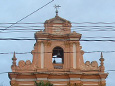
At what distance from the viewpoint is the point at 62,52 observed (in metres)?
36.4

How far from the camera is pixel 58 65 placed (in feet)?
117

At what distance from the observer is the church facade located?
34.9 m

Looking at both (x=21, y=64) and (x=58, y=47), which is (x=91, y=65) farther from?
(x=21, y=64)

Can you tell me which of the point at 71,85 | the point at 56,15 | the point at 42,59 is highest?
the point at 56,15

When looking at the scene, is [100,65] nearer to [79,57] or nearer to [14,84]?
[79,57]

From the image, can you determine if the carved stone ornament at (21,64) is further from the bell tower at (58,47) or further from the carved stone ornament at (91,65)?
the carved stone ornament at (91,65)

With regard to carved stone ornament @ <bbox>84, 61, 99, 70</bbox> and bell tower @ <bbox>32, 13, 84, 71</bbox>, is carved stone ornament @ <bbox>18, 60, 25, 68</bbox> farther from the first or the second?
carved stone ornament @ <bbox>84, 61, 99, 70</bbox>

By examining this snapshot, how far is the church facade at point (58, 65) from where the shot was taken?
114 ft

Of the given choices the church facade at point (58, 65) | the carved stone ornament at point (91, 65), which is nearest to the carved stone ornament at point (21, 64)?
the church facade at point (58, 65)

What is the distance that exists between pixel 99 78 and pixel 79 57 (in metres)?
2.43

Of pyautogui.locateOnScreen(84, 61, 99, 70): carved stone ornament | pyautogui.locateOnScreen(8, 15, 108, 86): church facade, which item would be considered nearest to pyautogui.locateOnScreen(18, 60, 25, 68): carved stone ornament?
pyautogui.locateOnScreen(8, 15, 108, 86): church facade

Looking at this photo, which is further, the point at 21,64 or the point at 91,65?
the point at 91,65

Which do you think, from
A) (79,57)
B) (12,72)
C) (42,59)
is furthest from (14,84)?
(79,57)

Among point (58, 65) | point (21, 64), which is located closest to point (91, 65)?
point (58, 65)
